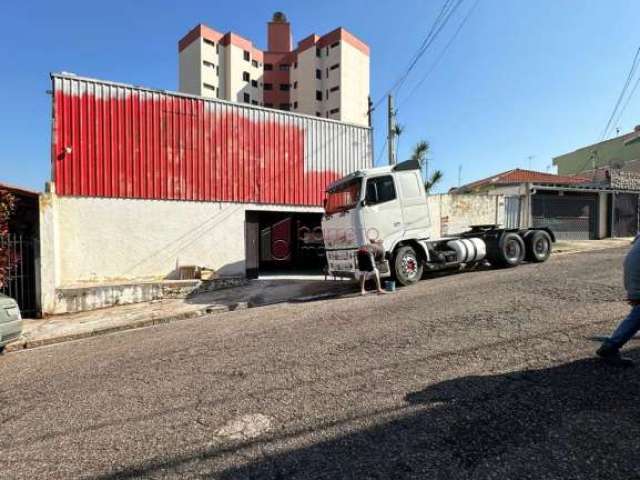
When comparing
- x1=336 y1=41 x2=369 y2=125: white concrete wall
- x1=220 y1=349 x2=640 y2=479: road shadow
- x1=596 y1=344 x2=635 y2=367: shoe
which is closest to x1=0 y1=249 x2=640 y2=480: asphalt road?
x1=220 y1=349 x2=640 y2=479: road shadow

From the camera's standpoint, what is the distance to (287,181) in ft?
44.6

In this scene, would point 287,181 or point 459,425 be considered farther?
point 287,181

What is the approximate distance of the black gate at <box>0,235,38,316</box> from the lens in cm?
875

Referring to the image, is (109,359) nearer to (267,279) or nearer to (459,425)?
(459,425)

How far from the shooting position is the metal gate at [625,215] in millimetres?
19047

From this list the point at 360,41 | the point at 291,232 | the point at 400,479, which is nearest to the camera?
the point at 400,479

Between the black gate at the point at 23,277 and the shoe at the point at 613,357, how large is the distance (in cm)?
1134

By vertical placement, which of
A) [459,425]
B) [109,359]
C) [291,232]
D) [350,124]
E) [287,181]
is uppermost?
[350,124]

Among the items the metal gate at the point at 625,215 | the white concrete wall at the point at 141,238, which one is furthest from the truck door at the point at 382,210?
the metal gate at the point at 625,215

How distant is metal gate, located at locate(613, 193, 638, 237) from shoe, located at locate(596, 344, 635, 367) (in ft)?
65.6

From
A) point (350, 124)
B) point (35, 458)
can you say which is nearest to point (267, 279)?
point (350, 124)

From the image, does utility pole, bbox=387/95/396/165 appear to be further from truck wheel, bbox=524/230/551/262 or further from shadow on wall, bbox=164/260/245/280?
Result: shadow on wall, bbox=164/260/245/280

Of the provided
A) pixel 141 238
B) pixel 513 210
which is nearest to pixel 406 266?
pixel 141 238

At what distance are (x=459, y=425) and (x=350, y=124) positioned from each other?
13449 millimetres
